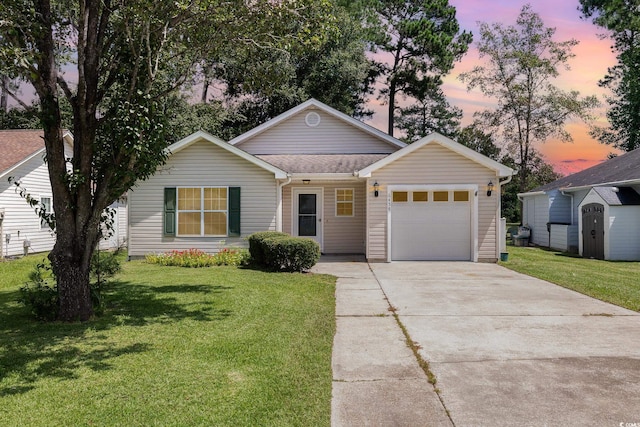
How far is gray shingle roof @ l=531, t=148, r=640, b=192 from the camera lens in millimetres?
16284

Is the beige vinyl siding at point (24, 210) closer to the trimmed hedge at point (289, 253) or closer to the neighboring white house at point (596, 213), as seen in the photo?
the trimmed hedge at point (289, 253)

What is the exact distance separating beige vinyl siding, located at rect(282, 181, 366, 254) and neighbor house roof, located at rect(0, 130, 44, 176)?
9721 millimetres

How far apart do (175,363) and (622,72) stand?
40.6m

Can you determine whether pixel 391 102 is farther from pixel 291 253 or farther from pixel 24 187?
pixel 291 253

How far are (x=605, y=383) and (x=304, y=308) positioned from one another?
14.0ft

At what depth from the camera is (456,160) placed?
13.3 m

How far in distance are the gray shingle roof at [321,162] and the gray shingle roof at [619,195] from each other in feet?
25.2

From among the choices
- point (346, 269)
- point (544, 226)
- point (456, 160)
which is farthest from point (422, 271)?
point (544, 226)

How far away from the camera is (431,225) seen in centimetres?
1370

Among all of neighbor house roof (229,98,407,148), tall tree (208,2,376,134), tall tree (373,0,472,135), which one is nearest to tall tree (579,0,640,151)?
tall tree (373,0,472,135)

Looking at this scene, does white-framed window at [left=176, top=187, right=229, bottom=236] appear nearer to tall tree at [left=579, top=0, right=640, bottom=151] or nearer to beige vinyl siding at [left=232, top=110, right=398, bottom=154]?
beige vinyl siding at [left=232, top=110, right=398, bottom=154]

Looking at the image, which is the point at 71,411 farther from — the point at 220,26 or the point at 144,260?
the point at 144,260

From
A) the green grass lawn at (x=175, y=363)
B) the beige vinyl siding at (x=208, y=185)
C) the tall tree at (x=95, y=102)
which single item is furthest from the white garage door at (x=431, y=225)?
the tall tree at (x=95, y=102)

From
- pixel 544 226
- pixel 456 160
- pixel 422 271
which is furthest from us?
pixel 544 226
